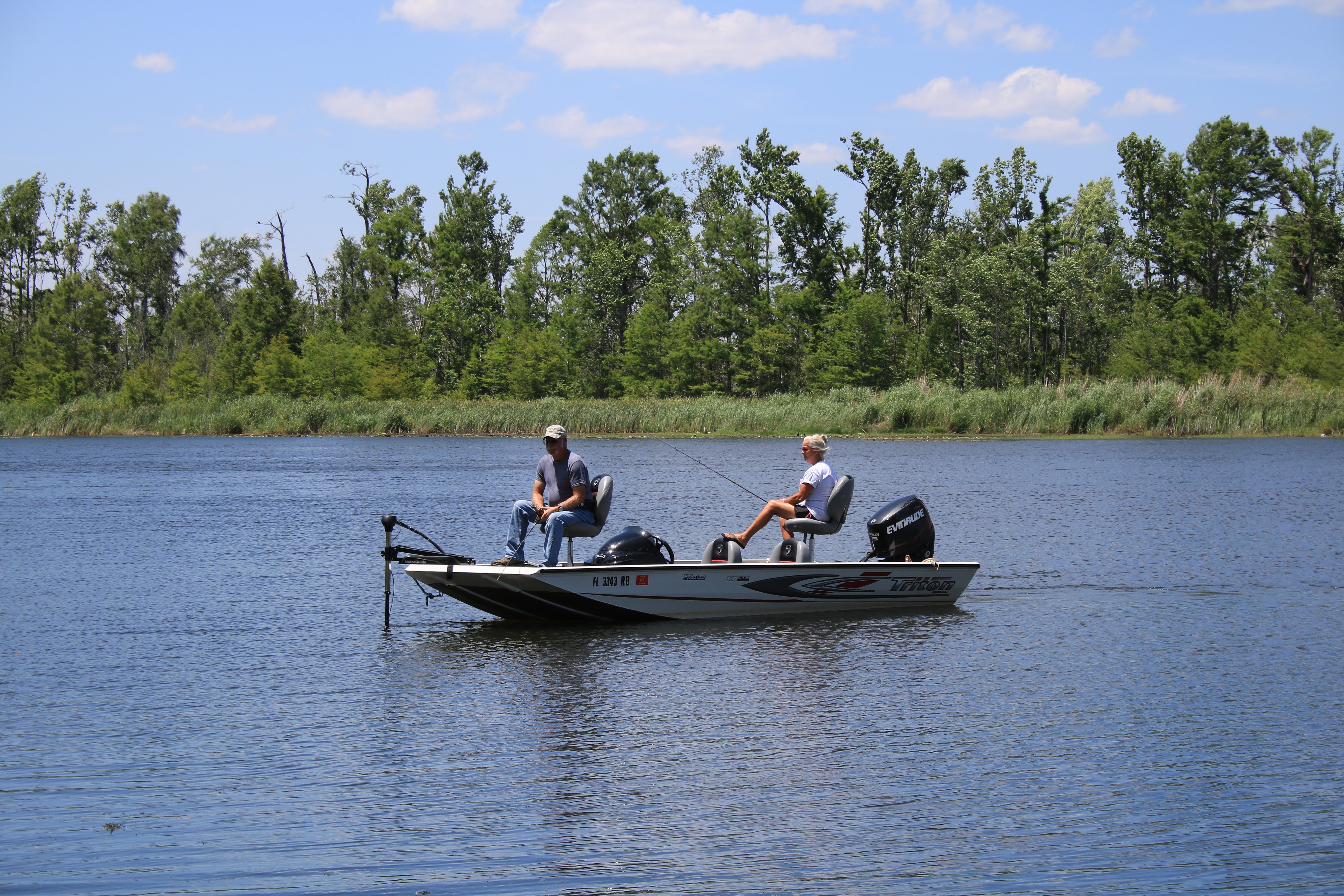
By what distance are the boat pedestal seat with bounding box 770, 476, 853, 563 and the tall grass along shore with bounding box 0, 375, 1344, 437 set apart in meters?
38.7

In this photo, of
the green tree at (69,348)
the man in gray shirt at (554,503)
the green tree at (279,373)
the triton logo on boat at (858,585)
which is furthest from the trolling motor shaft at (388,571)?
the green tree at (69,348)

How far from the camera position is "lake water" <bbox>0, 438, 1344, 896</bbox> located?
6.40m

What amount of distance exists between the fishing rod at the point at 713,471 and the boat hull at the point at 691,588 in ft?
6.08

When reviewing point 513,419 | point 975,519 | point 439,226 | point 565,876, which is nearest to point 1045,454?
point 975,519

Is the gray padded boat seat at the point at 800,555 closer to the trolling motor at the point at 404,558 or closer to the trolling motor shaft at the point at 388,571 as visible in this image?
the trolling motor at the point at 404,558

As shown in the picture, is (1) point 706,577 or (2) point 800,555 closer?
(1) point 706,577

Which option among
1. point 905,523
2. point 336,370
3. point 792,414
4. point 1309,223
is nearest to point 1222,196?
point 1309,223

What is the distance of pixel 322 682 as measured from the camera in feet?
34.3

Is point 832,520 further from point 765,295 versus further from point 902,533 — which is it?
point 765,295

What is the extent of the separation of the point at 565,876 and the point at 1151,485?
25.9m

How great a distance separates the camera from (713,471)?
25.5 m

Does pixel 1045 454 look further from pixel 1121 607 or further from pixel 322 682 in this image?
pixel 322 682

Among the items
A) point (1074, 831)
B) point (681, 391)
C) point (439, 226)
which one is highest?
point (439, 226)

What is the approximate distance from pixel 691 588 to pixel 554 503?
5.56ft
